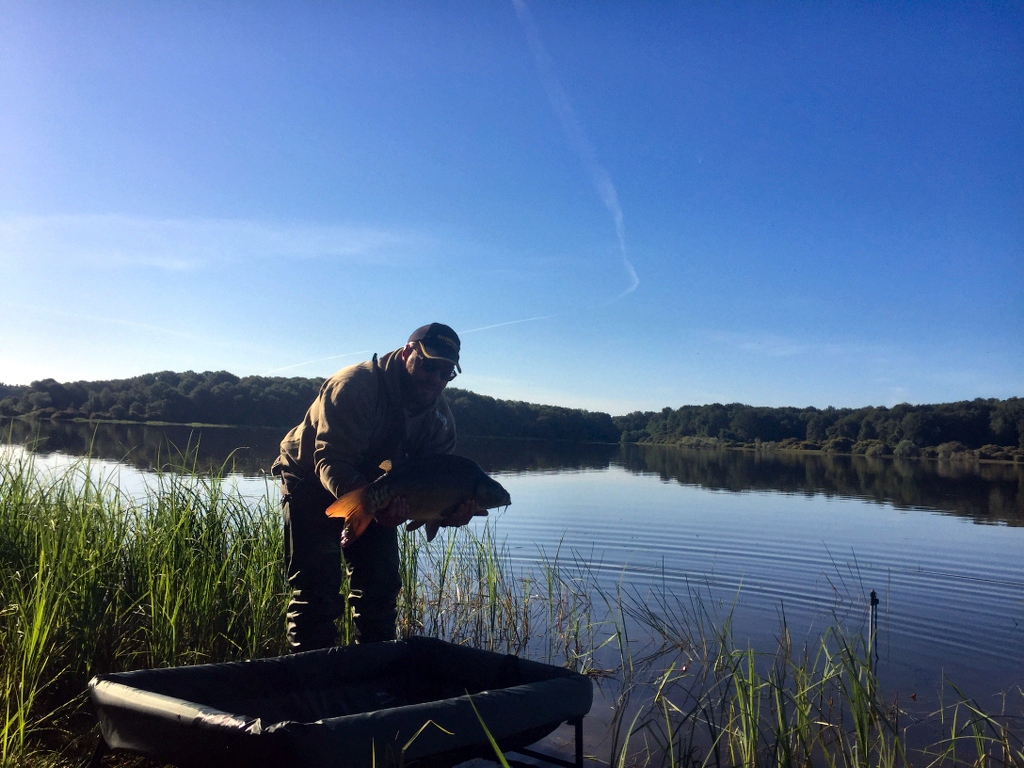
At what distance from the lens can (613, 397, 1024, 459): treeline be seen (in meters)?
41.8

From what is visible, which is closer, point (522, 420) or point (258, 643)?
point (258, 643)

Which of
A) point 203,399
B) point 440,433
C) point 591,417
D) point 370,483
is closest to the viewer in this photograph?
point 370,483

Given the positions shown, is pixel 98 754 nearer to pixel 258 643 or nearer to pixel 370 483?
pixel 370 483

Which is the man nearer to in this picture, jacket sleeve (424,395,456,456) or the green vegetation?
jacket sleeve (424,395,456,456)

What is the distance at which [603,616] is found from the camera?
7.24m

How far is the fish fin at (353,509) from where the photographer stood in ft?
12.5

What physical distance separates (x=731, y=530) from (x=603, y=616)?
6.94 meters

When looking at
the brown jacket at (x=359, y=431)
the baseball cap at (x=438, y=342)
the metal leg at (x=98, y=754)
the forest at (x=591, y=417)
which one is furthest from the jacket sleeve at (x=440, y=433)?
the forest at (x=591, y=417)

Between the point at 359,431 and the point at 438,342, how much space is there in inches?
26.9

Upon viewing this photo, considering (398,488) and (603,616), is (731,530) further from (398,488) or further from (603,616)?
(398,488)

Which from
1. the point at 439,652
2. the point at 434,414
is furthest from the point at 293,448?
the point at 439,652

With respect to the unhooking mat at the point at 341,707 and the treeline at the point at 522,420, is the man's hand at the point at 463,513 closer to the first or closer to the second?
the unhooking mat at the point at 341,707

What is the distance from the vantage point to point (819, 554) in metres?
11.3

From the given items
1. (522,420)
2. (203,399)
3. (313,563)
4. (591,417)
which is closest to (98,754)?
(313,563)
